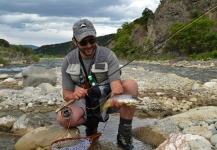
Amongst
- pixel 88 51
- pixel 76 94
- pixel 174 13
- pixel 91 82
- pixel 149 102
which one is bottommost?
pixel 149 102

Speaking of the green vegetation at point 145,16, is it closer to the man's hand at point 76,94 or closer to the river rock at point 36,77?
the river rock at point 36,77

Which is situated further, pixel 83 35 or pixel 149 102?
pixel 149 102

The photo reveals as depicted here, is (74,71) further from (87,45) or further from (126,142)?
(126,142)

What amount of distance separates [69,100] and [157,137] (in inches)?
62.7

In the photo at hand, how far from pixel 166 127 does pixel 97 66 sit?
165 cm

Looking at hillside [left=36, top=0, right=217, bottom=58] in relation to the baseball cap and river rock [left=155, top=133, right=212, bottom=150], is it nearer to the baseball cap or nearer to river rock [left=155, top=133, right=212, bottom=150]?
the baseball cap

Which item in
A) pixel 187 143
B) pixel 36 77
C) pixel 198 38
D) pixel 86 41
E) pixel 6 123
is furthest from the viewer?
pixel 198 38

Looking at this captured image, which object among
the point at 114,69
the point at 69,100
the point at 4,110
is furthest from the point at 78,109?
the point at 4,110

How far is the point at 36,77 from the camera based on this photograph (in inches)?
475

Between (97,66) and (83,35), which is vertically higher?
(83,35)

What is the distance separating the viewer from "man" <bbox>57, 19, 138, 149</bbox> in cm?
413

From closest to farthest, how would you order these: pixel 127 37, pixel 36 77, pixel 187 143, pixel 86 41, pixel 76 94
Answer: pixel 187 143, pixel 76 94, pixel 86 41, pixel 36 77, pixel 127 37

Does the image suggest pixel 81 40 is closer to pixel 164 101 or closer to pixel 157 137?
pixel 157 137

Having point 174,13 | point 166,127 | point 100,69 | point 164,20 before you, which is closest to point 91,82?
point 100,69
